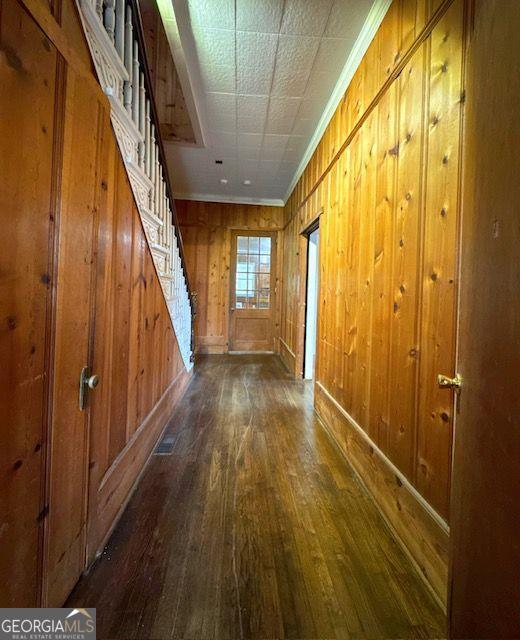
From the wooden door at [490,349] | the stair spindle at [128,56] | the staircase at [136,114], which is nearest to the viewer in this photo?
the wooden door at [490,349]

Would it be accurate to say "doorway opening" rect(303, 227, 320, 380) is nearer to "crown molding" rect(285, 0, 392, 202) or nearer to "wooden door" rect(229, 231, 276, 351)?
"crown molding" rect(285, 0, 392, 202)

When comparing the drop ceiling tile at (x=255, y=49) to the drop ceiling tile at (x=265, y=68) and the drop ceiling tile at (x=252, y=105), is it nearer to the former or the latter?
the drop ceiling tile at (x=265, y=68)

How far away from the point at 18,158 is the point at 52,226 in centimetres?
19

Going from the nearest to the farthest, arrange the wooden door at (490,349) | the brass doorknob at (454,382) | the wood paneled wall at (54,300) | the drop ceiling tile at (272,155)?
the wooden door at (490,349)
the wood paneled wall at (54,300)
the brass doorknob at (454,382)
the drop ceiling tile at (272,155)

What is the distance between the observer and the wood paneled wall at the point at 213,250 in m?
5.48

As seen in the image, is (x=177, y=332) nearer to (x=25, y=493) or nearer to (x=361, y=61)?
(x=25, y=493)

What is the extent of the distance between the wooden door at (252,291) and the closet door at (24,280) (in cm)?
485

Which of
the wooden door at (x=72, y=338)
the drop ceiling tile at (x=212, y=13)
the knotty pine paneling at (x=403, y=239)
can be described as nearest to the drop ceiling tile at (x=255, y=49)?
the drop ceiling tile at (x=212, y=13)

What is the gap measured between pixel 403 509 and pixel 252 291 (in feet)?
15.6

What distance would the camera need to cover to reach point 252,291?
5750 mm

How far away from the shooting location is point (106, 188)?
3.96 feet

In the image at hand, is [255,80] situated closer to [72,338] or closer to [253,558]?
[72,338]

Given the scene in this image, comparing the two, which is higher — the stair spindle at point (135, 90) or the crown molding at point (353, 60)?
the crown molding at point (353, 60)

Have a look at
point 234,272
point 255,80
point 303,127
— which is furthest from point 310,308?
point 255,80
